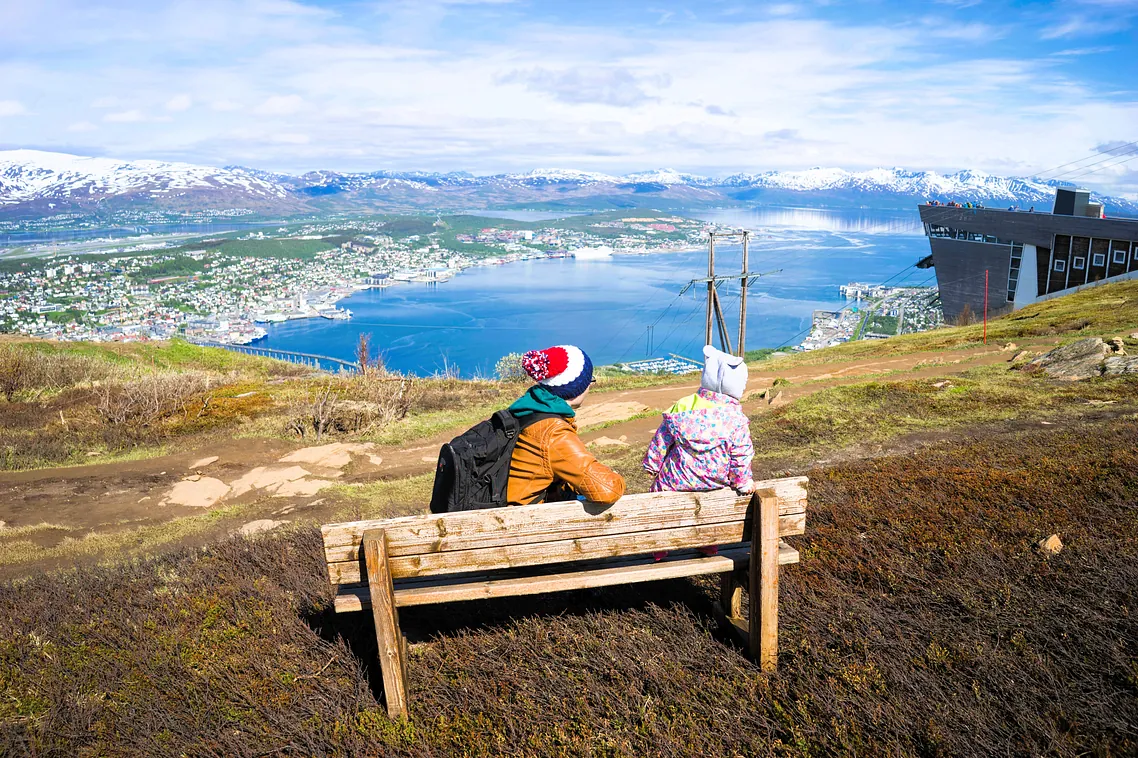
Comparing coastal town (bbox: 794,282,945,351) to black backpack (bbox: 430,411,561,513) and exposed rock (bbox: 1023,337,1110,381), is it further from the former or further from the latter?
black backpack (bbox: 430,411,561,513)

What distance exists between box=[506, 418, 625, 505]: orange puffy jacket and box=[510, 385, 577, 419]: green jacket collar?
0.04 meters

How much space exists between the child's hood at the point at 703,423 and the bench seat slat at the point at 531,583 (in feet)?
1.89

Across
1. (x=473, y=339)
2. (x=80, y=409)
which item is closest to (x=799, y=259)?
(x=473, y=339)

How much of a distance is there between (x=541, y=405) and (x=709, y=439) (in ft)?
3.08

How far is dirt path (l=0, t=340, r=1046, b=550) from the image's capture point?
7.71 meters

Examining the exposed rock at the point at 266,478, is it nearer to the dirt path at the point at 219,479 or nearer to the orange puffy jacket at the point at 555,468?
the dirt path at the point at 219,479

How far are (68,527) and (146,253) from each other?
362ft

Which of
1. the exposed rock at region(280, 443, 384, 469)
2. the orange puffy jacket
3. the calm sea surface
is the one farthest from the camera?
the calm sea surface

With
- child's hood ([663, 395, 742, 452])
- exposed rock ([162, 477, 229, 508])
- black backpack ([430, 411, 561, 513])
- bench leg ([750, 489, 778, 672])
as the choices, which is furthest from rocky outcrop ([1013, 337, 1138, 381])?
exposed rock ([162, 477, 229, 508])

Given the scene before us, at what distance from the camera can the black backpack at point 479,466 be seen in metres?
3.10

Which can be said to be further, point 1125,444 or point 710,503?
point 1125,444

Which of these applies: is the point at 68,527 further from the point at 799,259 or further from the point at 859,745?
the point at 799,259

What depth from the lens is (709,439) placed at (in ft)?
11.3

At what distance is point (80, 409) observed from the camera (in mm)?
12883
